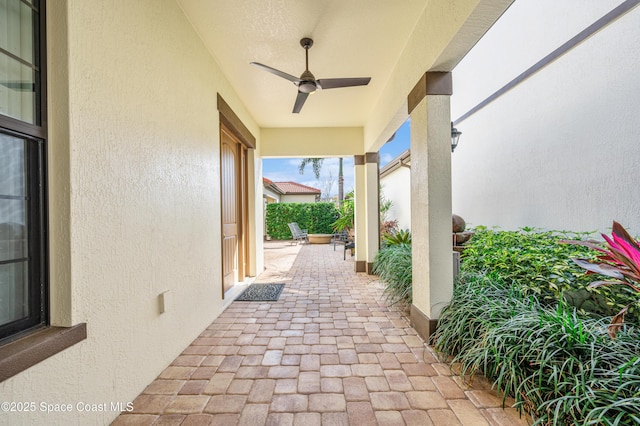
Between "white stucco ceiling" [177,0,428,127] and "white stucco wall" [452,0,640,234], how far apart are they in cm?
208

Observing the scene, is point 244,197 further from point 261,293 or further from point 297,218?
point 297,218

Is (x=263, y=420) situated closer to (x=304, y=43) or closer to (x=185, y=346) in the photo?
(x=185, y=346)

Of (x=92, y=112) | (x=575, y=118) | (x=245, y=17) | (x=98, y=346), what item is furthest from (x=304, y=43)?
(x=575, y=118)

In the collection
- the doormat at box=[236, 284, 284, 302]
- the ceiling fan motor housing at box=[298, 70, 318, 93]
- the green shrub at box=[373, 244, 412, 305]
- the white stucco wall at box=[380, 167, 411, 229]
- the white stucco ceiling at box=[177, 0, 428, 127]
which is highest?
the white stucco ceiling at box=[177, 0, 428, 127]

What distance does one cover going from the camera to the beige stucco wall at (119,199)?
136cm

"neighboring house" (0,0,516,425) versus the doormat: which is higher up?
"neighboring house" (0,0,516,425)

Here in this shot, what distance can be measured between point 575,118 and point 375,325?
11.0ft

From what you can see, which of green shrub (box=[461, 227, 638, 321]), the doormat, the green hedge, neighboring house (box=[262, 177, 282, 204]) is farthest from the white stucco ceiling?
neighboring house (box=[262, 177, 282, 204])

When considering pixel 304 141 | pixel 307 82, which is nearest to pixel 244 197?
pixel 304 141

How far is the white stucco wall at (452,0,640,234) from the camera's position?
2.67 m

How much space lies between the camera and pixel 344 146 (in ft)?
18.7

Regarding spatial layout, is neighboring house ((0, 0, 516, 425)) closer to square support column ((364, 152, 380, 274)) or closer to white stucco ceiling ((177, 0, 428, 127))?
white stucco ceiling ((177, 0, 428, 127))

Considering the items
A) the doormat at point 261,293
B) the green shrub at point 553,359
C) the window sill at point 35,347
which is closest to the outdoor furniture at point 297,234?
the doormat at point 261,293

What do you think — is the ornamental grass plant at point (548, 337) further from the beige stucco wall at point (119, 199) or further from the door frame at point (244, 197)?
the door frame at point (244, 197)
